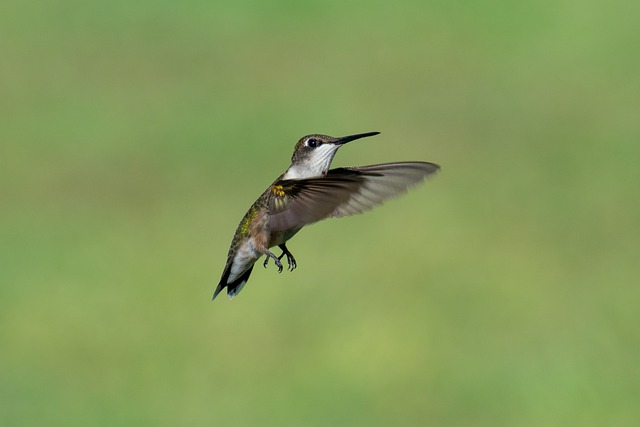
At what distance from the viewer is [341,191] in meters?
1.73

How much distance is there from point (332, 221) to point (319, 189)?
7.69m

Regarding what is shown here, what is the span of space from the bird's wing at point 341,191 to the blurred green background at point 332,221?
15.5 ft

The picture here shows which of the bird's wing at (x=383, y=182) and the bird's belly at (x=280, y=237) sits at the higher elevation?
the bird's wing at (x=383, y=182)

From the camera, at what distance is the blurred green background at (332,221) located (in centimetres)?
698

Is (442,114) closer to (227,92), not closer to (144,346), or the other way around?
(227,92)

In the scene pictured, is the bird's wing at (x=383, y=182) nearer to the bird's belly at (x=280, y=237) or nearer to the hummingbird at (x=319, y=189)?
the hummingbird at (x=319, y=189)

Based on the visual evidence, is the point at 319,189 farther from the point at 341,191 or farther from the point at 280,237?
the point at 280,237

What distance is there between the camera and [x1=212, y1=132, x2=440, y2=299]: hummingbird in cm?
173

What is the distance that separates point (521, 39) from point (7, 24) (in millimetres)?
6640

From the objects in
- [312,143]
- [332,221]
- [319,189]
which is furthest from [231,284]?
[332,221]

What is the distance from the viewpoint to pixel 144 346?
739 centimetres

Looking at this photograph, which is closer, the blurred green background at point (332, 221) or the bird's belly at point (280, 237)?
the bird's belly at point (280, 237)

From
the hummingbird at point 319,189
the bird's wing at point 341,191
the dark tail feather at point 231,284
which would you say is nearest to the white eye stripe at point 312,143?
the hummingbird at point 319,189

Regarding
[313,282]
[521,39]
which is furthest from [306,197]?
[521,39]
